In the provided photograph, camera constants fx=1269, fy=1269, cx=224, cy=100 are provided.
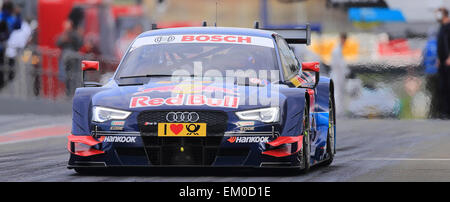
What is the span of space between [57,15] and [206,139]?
26779 millimetres

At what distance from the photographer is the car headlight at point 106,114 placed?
10.3 m

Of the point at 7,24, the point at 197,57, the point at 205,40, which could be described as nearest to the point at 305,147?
the point at 197,57

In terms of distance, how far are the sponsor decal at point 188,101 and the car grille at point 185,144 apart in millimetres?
95

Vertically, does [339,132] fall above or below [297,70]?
below

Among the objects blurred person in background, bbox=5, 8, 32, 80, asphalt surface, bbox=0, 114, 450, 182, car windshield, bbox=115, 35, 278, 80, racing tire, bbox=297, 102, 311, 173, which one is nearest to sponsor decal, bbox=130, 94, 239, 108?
asphalt surface, bbox=0, 114, 450, 182

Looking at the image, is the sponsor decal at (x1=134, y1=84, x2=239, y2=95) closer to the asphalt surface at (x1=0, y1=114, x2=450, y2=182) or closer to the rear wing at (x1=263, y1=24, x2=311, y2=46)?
the asphalt surface at (x1=0, y1=114, x2=450, y2=182)

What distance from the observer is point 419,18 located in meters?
28.3

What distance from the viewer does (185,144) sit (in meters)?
10.1

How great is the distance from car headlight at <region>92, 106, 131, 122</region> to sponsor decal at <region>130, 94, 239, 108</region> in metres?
0.10

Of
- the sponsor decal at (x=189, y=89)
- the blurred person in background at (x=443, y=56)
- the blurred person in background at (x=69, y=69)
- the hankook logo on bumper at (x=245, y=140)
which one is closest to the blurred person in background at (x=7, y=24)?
the blurred person in background at (x=69, y=69)

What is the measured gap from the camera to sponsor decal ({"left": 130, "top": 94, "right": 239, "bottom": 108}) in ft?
33.6

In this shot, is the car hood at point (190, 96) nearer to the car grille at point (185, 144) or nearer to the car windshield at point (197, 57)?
the car grille at point (185, 144)

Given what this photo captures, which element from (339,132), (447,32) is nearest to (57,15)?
(447,32)
